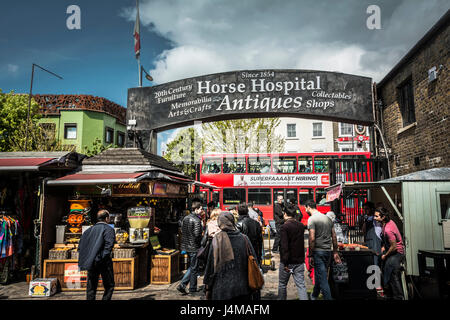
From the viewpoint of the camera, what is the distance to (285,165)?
1830cm

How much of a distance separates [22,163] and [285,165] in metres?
13.9

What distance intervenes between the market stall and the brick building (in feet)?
23.7

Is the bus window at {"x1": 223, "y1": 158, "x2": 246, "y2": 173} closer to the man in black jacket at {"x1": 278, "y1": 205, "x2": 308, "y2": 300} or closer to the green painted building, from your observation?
the man in black jacket at {"x1": 278, "y1": 205, "x2": 308, "y2": 300}

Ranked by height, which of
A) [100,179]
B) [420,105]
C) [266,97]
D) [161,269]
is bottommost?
[161,269]

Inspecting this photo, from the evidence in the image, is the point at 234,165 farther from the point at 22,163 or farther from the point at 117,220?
the point at 22,163

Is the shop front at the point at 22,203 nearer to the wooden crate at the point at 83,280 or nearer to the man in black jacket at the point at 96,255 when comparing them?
the wooden crate at the point at 83,280

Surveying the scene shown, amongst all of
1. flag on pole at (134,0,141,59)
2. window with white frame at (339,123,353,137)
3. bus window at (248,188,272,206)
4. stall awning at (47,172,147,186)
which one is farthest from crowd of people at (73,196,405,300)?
window with white frame at (339,123,353,137)

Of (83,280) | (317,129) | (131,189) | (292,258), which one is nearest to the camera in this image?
(292,258)

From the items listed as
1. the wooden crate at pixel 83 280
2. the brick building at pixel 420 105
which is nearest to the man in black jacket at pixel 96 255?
the wooden crate at pixel 83 280

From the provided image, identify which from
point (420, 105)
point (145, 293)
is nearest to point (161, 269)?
point (145, 293)

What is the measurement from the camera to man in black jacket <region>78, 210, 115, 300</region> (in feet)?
16.5

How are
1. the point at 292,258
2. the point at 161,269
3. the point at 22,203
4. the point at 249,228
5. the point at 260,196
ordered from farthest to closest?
the point at 260,196 → the point at 22,203 → the point at 161,269 → the point at 249,228 → the point at 292,258

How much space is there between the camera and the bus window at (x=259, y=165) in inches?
727

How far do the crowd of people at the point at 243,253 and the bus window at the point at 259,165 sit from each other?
11546 mm
